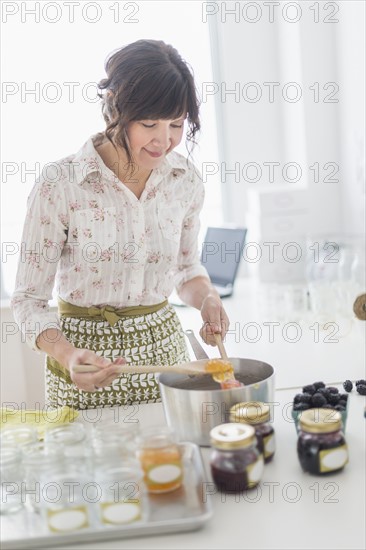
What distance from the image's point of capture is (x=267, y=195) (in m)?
3.23

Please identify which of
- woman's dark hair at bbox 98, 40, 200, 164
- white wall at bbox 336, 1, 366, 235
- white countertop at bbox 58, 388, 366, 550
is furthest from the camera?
white wall at bbox 336, 1, 366, 235

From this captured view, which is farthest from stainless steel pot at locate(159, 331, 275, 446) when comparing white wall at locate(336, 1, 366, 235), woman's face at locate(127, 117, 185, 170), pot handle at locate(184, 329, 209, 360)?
white wall at locate(336, 1, 366, 235)

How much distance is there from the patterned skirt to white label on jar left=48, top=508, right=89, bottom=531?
59cm

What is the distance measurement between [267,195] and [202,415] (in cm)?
197

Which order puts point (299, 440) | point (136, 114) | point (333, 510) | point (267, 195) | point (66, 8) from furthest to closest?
1. point (66, 8)
2. point (267, 195)
3. point (136, 114)
4. point (299, 440)
5. point (333, 510)

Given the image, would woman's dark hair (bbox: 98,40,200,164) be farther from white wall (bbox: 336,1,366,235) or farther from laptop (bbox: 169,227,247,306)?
white wall (bbox: 336,1,366,235)

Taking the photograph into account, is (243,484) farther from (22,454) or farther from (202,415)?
(22,454)

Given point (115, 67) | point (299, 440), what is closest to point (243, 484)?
point (299, 440)

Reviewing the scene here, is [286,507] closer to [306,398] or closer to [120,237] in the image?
[306,398]

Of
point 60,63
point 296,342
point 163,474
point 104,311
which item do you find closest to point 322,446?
point 163,474

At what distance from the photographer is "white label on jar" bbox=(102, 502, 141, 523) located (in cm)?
112

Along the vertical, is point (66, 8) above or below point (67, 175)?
above

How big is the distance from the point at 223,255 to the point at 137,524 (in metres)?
2.14

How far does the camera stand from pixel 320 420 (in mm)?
1289
